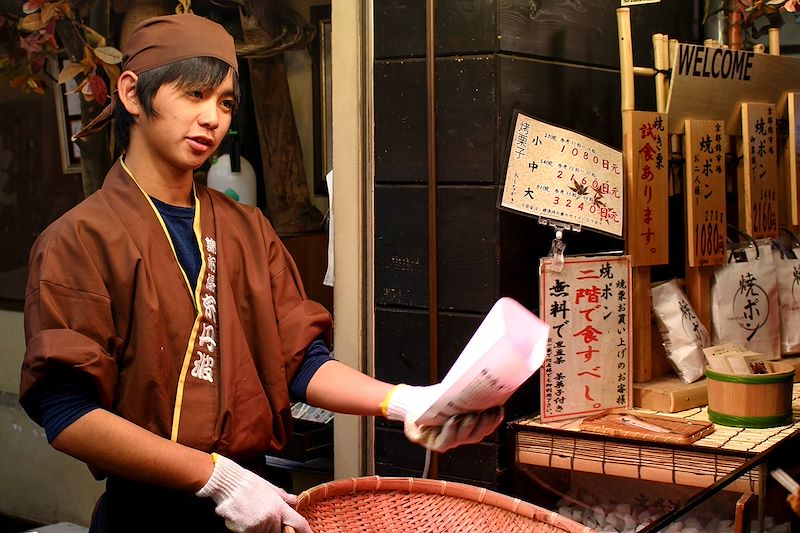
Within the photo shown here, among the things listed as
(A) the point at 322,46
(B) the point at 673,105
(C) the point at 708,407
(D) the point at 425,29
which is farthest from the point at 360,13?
(C) the point at 708,407

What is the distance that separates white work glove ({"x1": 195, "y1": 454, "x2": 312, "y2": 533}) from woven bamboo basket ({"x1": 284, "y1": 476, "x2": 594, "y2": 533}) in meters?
0.20

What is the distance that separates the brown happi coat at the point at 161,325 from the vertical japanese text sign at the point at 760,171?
263cm

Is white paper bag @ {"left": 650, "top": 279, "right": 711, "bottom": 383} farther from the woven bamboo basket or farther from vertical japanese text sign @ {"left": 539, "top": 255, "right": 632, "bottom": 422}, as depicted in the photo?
the woven bamboo basket

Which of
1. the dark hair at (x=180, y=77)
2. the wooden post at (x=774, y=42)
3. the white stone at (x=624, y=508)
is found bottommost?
the white stone at (x=624, y=508)

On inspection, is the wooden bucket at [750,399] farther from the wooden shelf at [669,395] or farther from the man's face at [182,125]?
the man's face at [182,125]

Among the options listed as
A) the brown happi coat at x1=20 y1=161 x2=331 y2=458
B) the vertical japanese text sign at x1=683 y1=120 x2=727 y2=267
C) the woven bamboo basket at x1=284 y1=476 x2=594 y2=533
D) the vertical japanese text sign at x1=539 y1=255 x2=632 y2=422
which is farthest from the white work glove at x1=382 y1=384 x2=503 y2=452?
the vertical japanese text sign at x1=683 y1=120 x2=727 y2=267

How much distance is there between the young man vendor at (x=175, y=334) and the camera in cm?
241

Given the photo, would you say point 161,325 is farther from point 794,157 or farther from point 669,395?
point 794,157

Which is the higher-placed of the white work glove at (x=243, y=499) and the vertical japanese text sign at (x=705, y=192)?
the vertical japanese text sign at (x=705, y=192)

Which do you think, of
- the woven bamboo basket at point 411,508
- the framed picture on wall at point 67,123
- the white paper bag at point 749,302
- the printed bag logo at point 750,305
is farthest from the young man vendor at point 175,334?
the framed picture on wall at point 67,123

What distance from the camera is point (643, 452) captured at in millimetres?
3736

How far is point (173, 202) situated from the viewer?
9.12 ft

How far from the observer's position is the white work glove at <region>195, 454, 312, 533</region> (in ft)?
7.91

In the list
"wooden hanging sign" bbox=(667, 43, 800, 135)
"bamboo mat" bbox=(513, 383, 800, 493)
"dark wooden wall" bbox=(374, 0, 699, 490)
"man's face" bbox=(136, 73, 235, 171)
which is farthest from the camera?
"wooden hanging sign" bbox=(667, 43, 800, 135)
